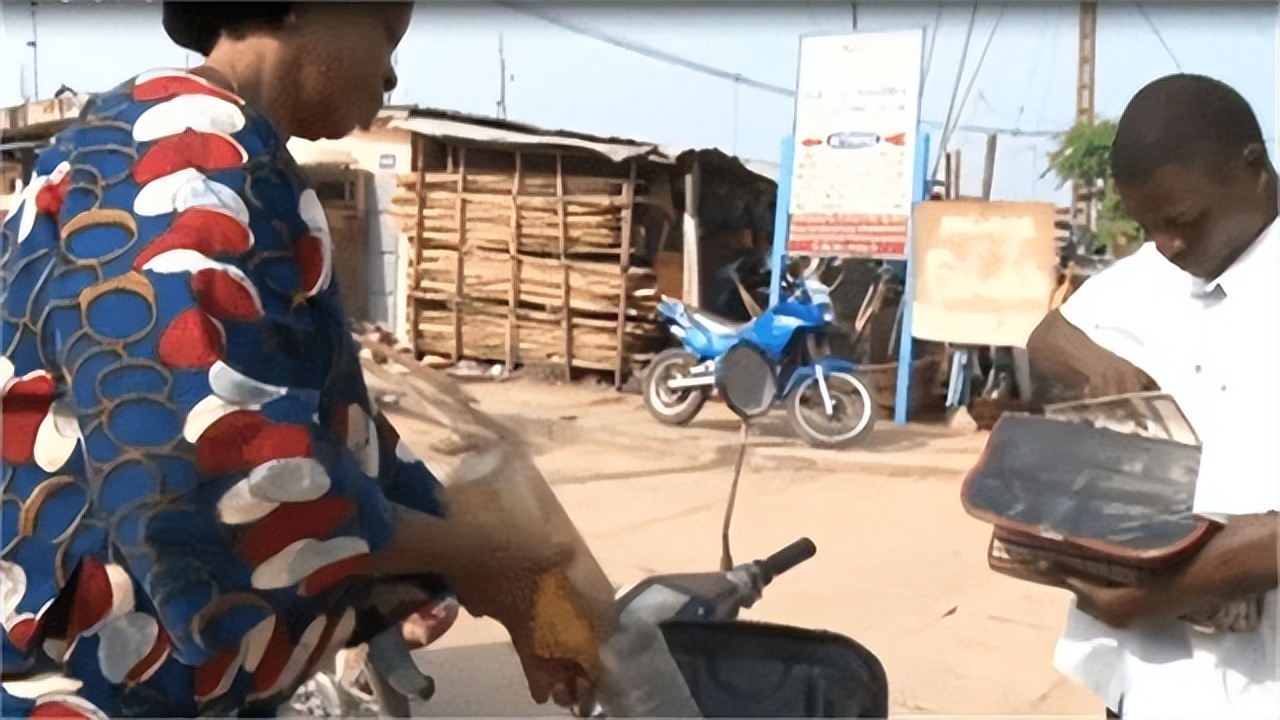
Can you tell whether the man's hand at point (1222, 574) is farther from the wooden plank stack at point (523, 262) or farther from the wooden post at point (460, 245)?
the wooden post at point (460, 245)

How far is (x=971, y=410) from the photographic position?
14.3 ft

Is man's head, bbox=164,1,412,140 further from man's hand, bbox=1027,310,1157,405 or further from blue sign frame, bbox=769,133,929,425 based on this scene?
blue sign frame, bbox=769,133,929,425

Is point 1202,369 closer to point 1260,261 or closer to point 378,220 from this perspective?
point 1260,261

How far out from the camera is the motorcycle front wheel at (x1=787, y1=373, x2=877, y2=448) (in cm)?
489

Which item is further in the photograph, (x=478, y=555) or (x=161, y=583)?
(x=478, y=555)

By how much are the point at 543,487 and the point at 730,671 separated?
207 mm

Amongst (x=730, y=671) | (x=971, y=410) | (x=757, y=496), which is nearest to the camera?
(x=730, y=671)

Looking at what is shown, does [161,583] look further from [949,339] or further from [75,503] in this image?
[949,339]

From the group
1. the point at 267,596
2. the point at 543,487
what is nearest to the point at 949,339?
the point at 543,487

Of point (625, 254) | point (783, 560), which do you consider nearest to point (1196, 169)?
point (783, 560)

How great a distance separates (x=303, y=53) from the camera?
33.7 inches

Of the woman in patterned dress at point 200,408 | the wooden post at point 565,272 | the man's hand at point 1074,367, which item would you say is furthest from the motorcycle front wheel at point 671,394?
the woman in patterned dress at point 200,408

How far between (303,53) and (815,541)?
2.68 m

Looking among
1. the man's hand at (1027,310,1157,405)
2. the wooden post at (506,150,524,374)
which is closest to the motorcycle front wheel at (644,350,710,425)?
the wooden post at (506,150,524,374)
